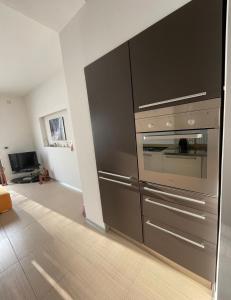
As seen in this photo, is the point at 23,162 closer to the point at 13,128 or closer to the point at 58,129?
the point at 13,128

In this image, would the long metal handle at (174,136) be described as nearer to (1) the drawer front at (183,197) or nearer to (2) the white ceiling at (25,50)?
(1) the drawer front at (183,197)

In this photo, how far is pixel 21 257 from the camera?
1813 mm

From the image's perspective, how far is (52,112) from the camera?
12.8 feet

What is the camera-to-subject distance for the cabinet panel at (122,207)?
5.23 feet

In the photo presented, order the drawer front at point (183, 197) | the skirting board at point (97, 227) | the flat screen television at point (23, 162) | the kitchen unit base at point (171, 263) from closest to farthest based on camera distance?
1. the drawer front at point (183, 197)
2. the kitchen unit base at point (171, 263)
3. the skirting board at point (97, 227)
4. the flat screen television at point (23, 162)

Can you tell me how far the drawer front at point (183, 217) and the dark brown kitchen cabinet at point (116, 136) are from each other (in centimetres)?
16

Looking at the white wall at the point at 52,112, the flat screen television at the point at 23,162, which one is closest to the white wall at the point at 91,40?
the white wall at the point at 52,112

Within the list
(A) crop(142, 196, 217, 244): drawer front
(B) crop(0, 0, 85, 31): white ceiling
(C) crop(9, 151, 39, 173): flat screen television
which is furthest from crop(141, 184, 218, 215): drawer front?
(C) crop(9, 151, 39, 173): flat screen television

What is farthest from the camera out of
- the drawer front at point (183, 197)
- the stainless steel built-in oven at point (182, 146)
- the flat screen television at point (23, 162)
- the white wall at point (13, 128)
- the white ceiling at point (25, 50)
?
the flat screen television at point (23, 162)

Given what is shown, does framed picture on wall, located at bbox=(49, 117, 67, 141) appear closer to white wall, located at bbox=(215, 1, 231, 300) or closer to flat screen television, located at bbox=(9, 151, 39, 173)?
flat screen television, located at bbox=(9, 151, 39, 173)

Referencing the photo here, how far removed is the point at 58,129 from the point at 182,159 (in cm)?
353

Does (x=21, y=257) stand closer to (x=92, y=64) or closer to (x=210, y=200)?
(x=210, y=200)

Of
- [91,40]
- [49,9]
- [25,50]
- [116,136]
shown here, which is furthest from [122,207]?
[25,50]

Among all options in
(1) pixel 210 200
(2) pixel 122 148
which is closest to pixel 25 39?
(2) pixel 122 148
